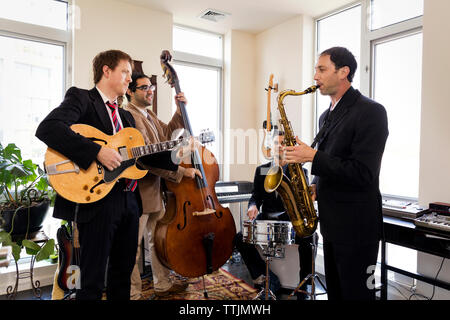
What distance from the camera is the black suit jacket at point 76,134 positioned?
150 cm

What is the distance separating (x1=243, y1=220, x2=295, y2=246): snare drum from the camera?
216cm

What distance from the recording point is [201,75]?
443cm

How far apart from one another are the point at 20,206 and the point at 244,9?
122 inches

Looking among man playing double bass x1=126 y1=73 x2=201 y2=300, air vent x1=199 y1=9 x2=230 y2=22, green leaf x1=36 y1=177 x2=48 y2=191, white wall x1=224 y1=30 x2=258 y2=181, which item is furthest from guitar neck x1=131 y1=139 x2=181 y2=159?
white wall x1=224 y1=30 x2=258 y2=181

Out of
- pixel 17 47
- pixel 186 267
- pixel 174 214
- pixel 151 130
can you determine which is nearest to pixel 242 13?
pixel 151 130

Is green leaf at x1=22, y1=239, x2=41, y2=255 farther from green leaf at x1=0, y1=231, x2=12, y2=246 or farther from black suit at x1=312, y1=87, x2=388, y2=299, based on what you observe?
black suit at x1=312, y1=87, x2=388, y2=299

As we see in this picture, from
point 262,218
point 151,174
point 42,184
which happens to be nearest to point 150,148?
point 151,174

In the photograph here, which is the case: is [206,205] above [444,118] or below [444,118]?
below

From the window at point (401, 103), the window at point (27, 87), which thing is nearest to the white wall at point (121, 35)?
the window at point (27, 87)

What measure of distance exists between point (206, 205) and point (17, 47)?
Answer: 2.51 meters

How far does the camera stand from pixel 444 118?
7.85 ft

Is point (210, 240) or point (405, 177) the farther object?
point (405, 177)

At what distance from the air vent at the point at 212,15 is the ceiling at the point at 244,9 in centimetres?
5

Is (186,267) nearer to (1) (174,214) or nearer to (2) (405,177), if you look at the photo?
(1) (174,214)
